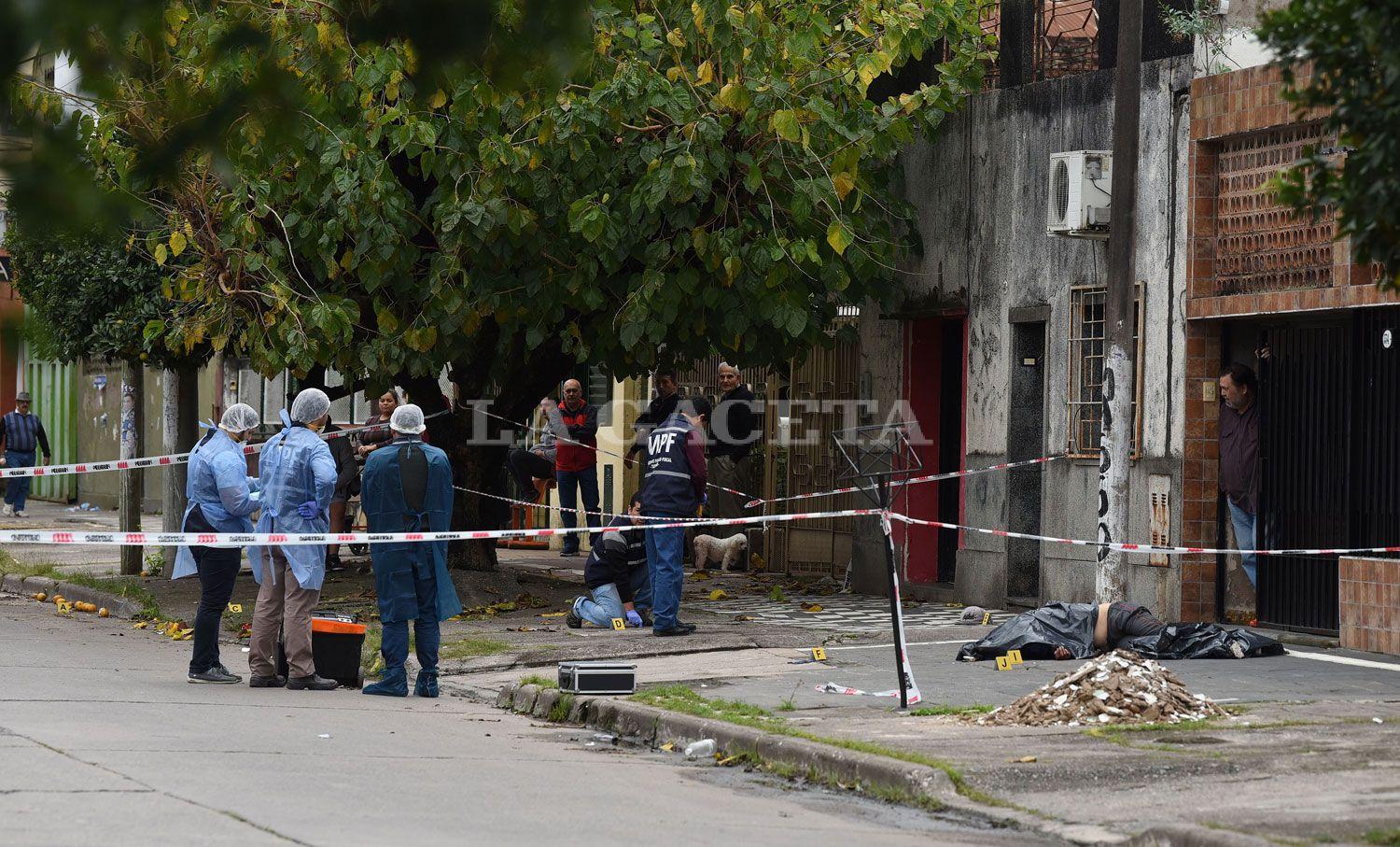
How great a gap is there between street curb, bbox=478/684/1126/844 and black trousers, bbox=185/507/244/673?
193cm

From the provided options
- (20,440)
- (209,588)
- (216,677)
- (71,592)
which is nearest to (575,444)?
(71,592)

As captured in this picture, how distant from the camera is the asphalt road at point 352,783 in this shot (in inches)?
289

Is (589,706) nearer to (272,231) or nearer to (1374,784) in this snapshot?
(1374,784)

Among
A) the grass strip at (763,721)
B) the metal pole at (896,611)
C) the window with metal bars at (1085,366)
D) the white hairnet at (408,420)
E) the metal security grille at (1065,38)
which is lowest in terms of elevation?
the grass strip at (763,721)

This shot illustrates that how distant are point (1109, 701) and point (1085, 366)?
5853 mm

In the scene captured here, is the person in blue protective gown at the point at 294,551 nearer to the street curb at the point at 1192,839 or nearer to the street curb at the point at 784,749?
the street curb at the point at 784,749

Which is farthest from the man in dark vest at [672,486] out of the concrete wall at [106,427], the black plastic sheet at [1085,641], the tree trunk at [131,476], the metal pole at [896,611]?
the concrete wall at [106,427]

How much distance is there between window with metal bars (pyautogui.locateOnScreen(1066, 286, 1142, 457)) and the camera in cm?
1541

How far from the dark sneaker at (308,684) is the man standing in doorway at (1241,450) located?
661 centimetres

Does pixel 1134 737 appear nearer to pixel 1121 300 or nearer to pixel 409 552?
pixel 1121 300

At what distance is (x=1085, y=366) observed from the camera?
51.2 feet

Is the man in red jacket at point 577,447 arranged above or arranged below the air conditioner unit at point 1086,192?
below

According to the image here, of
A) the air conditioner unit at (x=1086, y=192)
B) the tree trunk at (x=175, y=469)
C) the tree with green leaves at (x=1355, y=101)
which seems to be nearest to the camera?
the tree with green leaves at (x=1355, y=101)

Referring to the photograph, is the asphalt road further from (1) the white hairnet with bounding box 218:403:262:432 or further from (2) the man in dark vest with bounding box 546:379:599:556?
(2) the man in dark vest with bounding box 546:379:599:556
